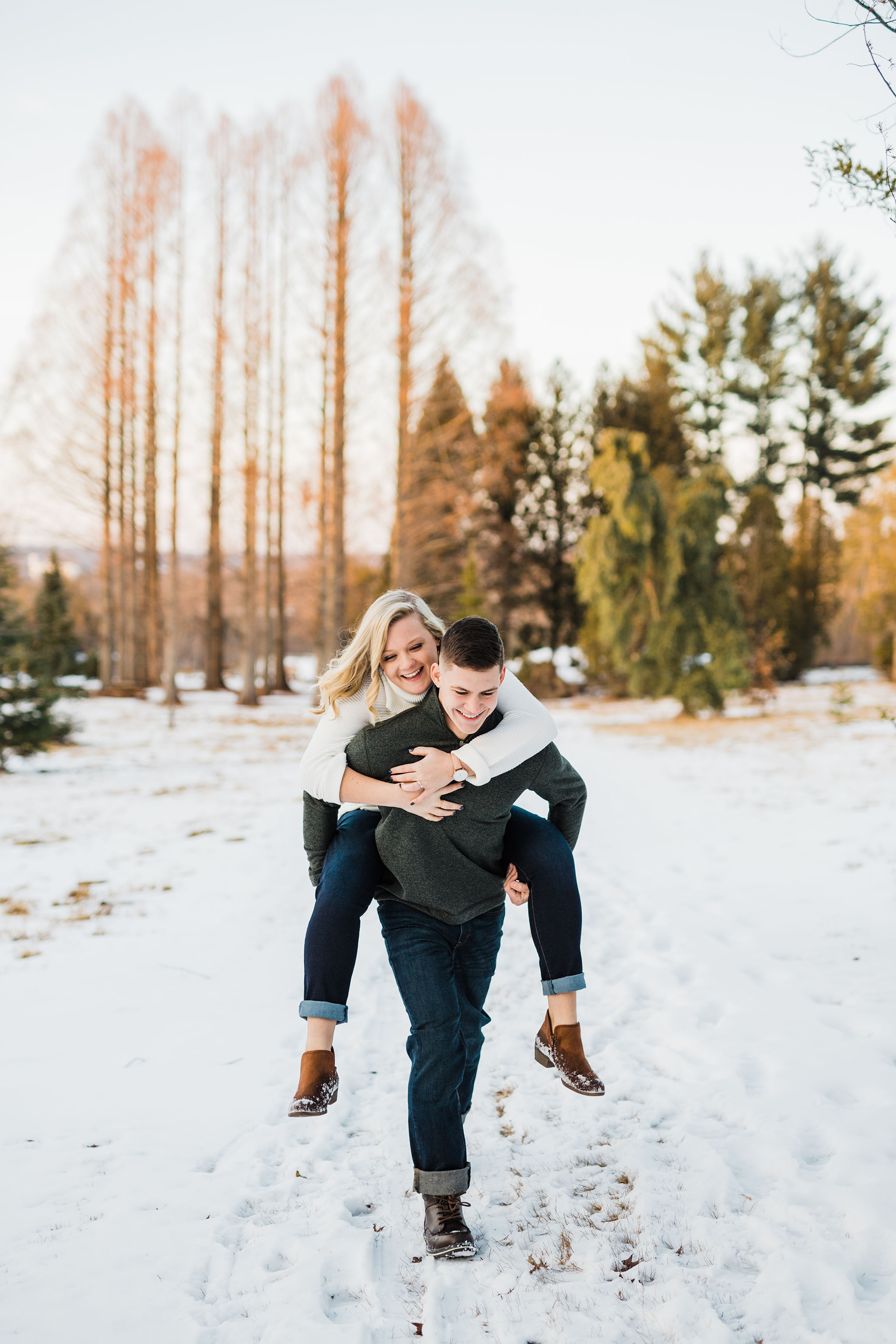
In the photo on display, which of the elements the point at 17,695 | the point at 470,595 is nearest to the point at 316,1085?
the point at 17,695

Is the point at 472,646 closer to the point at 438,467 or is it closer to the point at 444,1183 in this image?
the point at 444,1183

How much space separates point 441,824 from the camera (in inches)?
99.9

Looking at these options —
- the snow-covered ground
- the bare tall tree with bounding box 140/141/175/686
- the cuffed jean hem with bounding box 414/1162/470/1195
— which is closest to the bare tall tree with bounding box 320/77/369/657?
the bare tall tree with bounding box 140/141/175/686

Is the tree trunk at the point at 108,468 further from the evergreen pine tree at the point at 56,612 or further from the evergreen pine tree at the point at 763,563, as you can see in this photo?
the evergreen pine tree at the point at 763,563

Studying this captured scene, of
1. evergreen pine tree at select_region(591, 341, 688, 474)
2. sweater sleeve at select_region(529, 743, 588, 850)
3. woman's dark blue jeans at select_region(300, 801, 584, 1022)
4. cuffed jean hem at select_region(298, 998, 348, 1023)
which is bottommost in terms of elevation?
cuffed jean hem at select_region(298, 998, 348, 1023)

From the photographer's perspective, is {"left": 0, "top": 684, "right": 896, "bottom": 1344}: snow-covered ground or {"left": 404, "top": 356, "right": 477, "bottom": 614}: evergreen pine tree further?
{"left": 404, "top": 356, "right": 477, "bottom": 614}: evergreen pine tree

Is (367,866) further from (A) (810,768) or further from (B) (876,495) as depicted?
(B) (876,495)

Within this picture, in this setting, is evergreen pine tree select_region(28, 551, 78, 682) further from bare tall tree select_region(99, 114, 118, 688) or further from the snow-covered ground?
the snow-covered ground

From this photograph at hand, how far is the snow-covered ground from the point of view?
222cm

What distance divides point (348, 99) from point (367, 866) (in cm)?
1689

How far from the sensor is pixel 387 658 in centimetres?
285

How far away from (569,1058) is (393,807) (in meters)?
0.89

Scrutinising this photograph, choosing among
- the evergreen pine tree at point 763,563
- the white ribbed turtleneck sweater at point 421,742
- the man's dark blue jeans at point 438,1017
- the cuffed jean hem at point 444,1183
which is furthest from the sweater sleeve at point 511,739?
the evergreen pine tree at point 763,563

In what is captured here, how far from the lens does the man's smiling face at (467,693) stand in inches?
97.0
